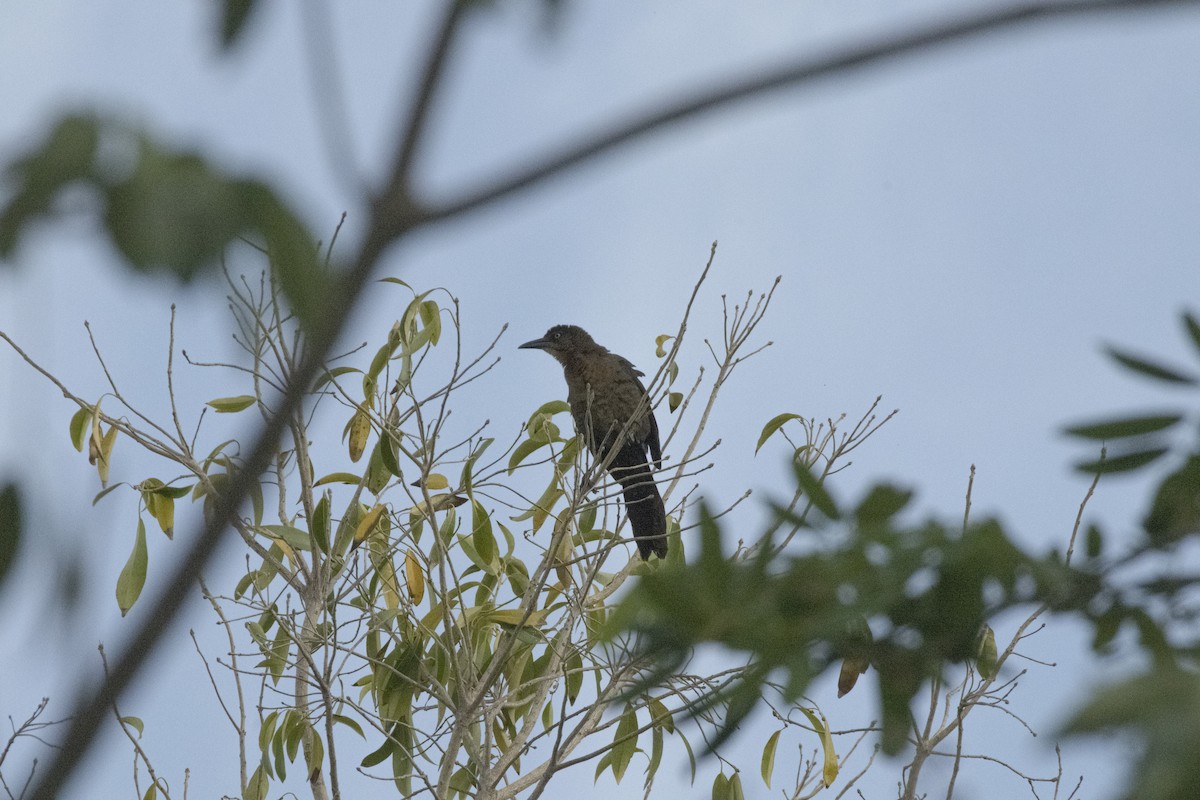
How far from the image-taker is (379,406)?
4453 mm

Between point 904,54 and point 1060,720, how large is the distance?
48 cm

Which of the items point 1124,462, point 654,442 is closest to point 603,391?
point 654,442

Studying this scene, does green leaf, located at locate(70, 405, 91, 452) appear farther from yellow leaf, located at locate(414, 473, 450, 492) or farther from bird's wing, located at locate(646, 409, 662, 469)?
bird's wing, located at locate(646, 409, 662, 469)

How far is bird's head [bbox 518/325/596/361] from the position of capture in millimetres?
7289

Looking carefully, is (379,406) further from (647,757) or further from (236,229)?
(236,229)

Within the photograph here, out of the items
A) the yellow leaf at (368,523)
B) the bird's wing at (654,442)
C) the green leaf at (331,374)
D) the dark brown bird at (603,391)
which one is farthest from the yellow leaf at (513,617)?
the bird's wing at (654,442)

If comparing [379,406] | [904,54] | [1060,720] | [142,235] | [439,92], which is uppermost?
[379,406]

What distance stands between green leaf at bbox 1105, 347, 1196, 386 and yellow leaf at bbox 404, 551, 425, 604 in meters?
3.28

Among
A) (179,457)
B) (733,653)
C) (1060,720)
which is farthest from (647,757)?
(1060,720)

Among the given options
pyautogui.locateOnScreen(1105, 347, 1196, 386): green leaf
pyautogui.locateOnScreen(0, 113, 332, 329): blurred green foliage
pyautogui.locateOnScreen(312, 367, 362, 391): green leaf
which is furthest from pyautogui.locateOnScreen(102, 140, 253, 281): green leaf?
pyautogui.locateOnScreen(312, 367, 362, 391): green leaf

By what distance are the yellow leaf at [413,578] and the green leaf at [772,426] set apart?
129 cm

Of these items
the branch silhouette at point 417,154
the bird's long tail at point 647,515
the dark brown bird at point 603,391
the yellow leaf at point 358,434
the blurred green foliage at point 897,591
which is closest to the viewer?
the branch silhouette at point 417,154

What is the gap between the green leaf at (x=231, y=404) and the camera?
14.6 ft

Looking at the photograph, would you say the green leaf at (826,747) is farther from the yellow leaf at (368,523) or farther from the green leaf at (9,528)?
the green leaf at (9,528)
